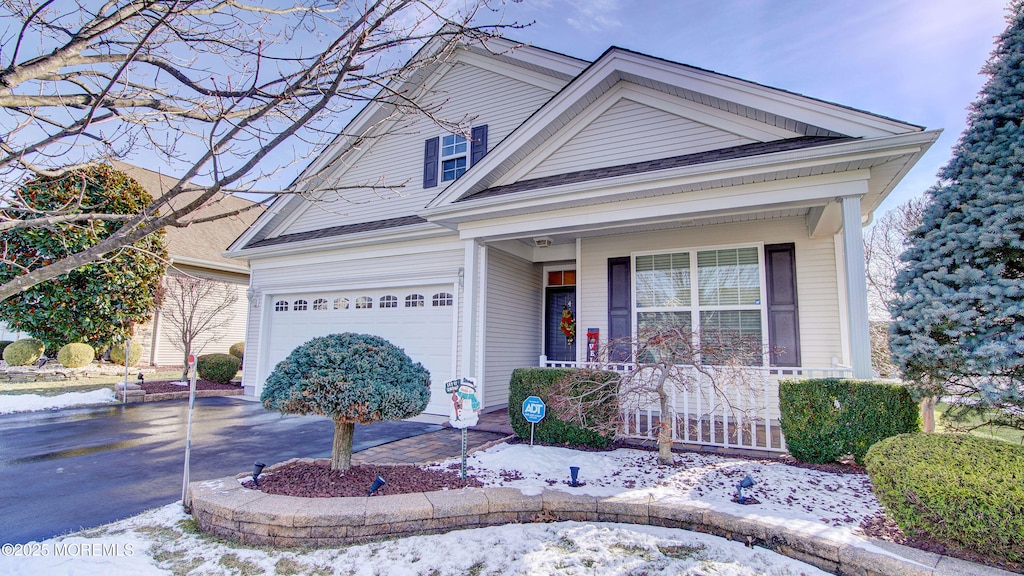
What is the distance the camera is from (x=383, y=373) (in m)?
4.25

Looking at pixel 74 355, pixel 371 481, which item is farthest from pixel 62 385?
pixel 371 481

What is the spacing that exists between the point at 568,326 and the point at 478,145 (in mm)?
3982

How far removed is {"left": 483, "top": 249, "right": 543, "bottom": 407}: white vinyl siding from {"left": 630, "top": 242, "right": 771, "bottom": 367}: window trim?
218 centimetres

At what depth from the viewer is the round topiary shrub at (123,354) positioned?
14.6m

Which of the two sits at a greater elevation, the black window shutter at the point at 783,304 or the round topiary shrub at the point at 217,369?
the black window shutter at the point at 783,304

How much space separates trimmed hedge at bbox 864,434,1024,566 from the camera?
2709mm

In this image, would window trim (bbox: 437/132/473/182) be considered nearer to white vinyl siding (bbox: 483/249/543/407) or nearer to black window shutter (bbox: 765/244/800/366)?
white vinyl siding (bbox: 483/249/543/407)

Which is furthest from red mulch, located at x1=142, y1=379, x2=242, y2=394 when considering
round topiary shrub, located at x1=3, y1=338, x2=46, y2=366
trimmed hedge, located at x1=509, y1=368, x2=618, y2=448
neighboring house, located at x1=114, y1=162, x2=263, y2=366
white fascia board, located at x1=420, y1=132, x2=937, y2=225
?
trimmed hedge, located at x1=509, y1=368, x2=618, y2=448

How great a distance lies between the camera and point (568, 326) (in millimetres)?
9016

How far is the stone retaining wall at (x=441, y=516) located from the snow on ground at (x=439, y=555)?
0.09 m

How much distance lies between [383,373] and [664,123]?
515 cm

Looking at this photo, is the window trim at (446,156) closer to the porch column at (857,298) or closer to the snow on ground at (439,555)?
the porch column at (857,298)

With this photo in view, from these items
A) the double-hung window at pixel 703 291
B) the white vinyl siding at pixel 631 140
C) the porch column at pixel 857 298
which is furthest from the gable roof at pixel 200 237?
the porch column at pixel 857 298

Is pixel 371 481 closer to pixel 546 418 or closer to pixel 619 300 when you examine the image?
pixel 546 418
